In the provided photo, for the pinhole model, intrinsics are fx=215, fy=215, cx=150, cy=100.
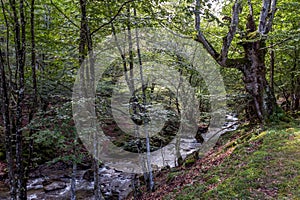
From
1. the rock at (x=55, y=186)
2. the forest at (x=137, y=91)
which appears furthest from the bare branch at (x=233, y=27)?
the rock at (x=55, y=186)

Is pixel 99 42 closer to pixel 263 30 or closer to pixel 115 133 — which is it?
pixel 263 30

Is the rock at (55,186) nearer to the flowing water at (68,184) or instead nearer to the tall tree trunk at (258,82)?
the flowing water at (68,184)

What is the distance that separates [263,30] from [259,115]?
3027 millimetres

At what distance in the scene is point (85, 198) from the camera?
8.24 metres

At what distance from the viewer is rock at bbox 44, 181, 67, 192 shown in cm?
890

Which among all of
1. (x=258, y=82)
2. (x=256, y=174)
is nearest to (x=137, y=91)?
(x=258, y=82)

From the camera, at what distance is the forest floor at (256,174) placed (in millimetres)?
4250

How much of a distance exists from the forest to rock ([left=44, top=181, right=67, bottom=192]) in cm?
4

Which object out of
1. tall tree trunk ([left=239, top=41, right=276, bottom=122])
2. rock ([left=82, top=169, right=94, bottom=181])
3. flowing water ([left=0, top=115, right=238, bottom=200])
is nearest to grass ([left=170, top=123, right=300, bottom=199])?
tall tree trunk ([left=239, top=41, right=276, bottom=122])

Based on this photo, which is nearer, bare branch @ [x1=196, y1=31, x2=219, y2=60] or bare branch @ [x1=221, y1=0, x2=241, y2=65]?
bare branch @ [x1=221, y1=0, x2=241, y2=65]

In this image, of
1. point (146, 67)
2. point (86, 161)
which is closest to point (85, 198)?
point (86, 161)

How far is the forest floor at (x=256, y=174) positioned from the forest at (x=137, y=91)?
0.03m

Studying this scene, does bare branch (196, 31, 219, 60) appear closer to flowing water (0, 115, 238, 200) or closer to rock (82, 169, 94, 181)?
flowing water (0, 115, 238, 200)

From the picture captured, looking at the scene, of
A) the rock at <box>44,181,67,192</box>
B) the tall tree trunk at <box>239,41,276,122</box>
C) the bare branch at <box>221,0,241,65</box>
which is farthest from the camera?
the rock at <box>44,181,67,192</box>
